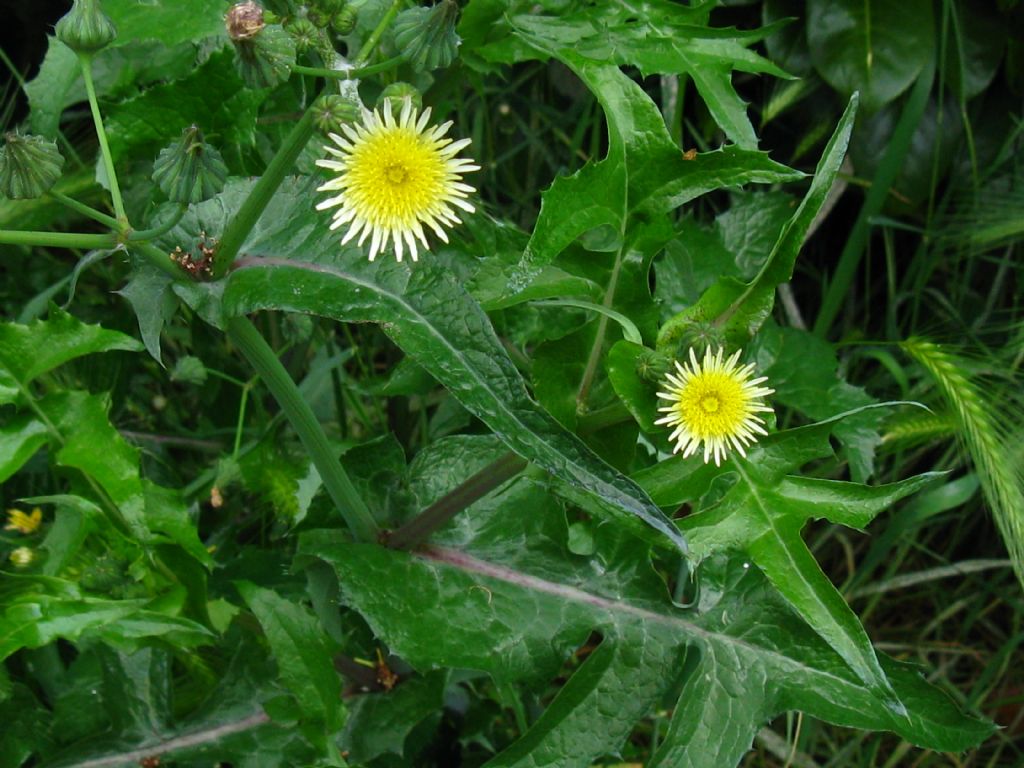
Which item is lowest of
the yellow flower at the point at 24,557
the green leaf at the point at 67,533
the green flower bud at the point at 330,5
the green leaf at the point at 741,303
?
the yellow flower at the point at 24,557

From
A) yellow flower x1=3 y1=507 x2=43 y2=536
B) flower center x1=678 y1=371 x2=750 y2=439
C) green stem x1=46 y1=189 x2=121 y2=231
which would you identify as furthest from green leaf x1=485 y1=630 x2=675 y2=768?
yellow flower x1=3 y1=507 x2=43 y2=536

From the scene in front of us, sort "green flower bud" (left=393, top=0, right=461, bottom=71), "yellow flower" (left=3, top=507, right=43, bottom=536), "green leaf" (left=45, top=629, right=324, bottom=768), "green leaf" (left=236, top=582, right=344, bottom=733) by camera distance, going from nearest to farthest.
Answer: "green flower bud" (left=393, top=0, right=461, bottom=71) → "green leaf" (left=236, top=582, right=344, bottom=733) → "green leaf" (left=45, top=629, right=324, bottom=768) → "yellow flower" (left=3, top=507, right=43, bottom=536)

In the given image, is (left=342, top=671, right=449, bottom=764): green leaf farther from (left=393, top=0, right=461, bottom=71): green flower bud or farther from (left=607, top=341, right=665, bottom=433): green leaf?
(left=393, top=0, right=461, bottom=71): green flower bud

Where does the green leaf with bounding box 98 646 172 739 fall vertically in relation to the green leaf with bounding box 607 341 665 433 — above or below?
below

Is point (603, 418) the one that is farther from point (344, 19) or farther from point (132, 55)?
point (132, 55)

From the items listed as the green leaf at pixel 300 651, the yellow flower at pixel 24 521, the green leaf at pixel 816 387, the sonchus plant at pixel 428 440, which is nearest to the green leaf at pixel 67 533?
the sonchus plant at pixel 428 440

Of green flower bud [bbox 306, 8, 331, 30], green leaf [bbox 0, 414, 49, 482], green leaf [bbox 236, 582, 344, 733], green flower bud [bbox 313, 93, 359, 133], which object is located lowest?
green leaf [bbox 236, 582, 344, 733]

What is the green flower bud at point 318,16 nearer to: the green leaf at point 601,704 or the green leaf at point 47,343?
the green leaf at point 47,343

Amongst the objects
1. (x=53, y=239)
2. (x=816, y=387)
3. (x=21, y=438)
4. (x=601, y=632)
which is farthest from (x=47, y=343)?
(x=816, y=387)
